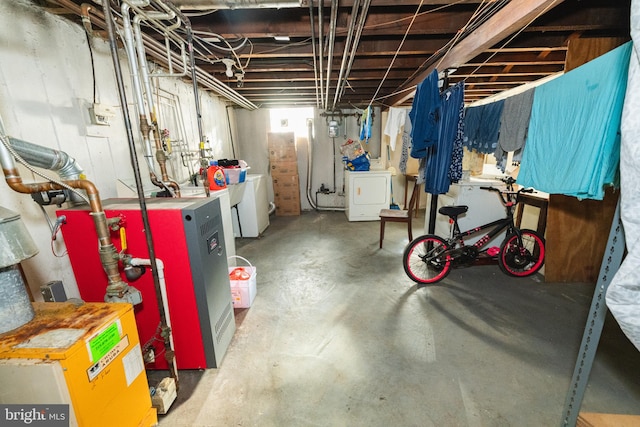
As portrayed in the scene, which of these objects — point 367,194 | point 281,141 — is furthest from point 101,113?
point 367,194

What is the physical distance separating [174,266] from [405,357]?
1618 millimetres

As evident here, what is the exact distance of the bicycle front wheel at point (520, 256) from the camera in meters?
2.63

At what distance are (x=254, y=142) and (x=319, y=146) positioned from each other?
142 centimetres

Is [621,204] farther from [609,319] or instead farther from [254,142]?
[254,142]

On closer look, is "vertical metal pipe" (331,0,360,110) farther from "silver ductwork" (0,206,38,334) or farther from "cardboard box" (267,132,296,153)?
"silver ductwork" (0,206,38,334)

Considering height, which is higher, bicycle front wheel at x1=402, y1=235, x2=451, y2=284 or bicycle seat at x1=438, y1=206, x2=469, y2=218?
bicycle seat at x1=438, y1=206, x2=469, y2=218

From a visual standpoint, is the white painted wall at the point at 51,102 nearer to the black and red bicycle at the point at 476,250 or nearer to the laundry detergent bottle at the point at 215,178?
the laundry detergent bottle at the point at 215,178

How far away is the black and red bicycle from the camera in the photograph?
257cm

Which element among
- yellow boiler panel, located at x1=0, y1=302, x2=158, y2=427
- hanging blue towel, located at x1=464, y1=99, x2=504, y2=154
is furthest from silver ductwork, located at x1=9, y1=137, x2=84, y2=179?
hanging blue towel, located at x1=464, y1=99, x2=504, y2=154

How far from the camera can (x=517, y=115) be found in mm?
2145

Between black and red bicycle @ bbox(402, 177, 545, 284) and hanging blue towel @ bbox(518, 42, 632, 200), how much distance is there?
75cm
